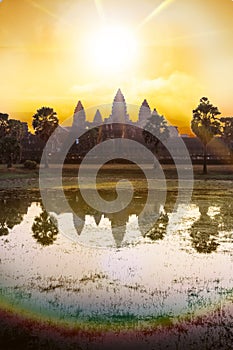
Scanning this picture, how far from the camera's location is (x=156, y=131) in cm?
7544

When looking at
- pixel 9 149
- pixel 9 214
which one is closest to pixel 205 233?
pixel 9 214

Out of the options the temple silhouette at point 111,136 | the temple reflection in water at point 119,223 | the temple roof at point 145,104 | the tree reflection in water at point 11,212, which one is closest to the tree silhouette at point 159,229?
the temple reflection in water at point 119,223

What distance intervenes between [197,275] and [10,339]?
22.0 ft

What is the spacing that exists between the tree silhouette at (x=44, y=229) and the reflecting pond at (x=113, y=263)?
0.14 ft

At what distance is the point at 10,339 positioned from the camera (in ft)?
29.6

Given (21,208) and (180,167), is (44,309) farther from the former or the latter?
(180,167)

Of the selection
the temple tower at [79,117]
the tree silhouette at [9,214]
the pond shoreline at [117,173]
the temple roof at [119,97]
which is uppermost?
the temple roof at [119,97]

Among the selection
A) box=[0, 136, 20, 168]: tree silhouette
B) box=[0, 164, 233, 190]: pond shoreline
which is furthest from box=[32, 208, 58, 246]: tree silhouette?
box=[0, 136, 20, 168]: tree silhouette

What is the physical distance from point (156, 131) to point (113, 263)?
61.6 m

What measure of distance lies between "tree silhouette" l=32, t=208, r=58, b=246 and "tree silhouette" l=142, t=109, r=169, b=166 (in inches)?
1986

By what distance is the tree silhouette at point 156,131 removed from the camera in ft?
246

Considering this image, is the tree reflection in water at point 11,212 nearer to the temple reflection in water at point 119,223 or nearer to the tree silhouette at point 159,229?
the temple reflection in water at point 119,223

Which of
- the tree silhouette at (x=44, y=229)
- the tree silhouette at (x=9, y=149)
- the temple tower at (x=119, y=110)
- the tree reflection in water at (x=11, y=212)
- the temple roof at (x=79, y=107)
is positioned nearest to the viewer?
the tree silhouette at (x=44, y=229)

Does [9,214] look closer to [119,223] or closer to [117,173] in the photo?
[119,223]
